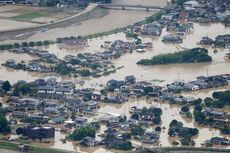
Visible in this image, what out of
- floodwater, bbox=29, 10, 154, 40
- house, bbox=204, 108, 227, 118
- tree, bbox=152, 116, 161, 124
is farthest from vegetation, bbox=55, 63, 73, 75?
house, bbox=204, 108, 227, 118

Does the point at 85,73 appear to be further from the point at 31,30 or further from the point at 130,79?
the point at 31,30

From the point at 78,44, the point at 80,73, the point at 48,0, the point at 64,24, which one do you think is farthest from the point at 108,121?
the point at 48,0

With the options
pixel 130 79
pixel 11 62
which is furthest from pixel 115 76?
pixel 11 62

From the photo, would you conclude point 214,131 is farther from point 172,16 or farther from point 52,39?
point 172,16

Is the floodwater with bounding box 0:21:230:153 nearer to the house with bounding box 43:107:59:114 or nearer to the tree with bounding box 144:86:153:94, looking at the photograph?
the tree with bounding box 144:86:153:94

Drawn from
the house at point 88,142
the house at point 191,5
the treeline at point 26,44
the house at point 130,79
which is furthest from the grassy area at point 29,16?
the house at point 88,142

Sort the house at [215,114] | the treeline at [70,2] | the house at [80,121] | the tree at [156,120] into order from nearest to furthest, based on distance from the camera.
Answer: the house at [80,121], the tree at [156,120], the house at [215,114], the treeline at [70,2]

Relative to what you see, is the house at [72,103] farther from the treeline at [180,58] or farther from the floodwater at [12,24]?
the floodwater at [12,24]
